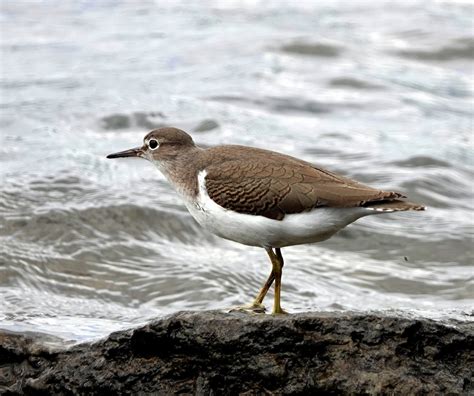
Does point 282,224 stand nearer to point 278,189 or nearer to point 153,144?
point 278,189

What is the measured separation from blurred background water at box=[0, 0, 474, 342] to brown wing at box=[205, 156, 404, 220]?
80 centimetres

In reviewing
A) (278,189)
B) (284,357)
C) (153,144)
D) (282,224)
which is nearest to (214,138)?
(153,144)

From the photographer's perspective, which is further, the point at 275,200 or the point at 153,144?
the point at 153,144

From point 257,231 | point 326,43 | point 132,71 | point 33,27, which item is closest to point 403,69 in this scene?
point 326,43

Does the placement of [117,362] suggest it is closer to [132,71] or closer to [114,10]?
[132,71]

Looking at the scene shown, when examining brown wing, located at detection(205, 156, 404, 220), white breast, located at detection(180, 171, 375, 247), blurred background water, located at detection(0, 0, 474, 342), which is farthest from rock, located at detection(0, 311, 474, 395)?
brown wing, located at detection(205, 156, 404, 220)

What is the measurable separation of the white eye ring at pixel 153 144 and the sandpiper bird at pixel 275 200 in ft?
2.16

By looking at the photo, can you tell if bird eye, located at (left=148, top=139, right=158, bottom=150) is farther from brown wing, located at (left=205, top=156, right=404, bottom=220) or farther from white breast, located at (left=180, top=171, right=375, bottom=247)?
white breast, located at (left=180, top=171, right=375, bottom=247)

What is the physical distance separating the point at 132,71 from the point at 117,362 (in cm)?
1203

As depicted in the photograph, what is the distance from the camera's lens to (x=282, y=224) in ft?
19.7

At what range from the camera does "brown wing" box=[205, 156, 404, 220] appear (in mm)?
5973

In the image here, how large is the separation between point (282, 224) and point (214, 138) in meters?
7.83

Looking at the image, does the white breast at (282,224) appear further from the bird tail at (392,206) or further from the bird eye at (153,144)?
the bird eye at (153,144)

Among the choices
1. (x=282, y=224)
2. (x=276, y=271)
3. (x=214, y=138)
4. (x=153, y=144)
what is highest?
(x=153, y=144)
